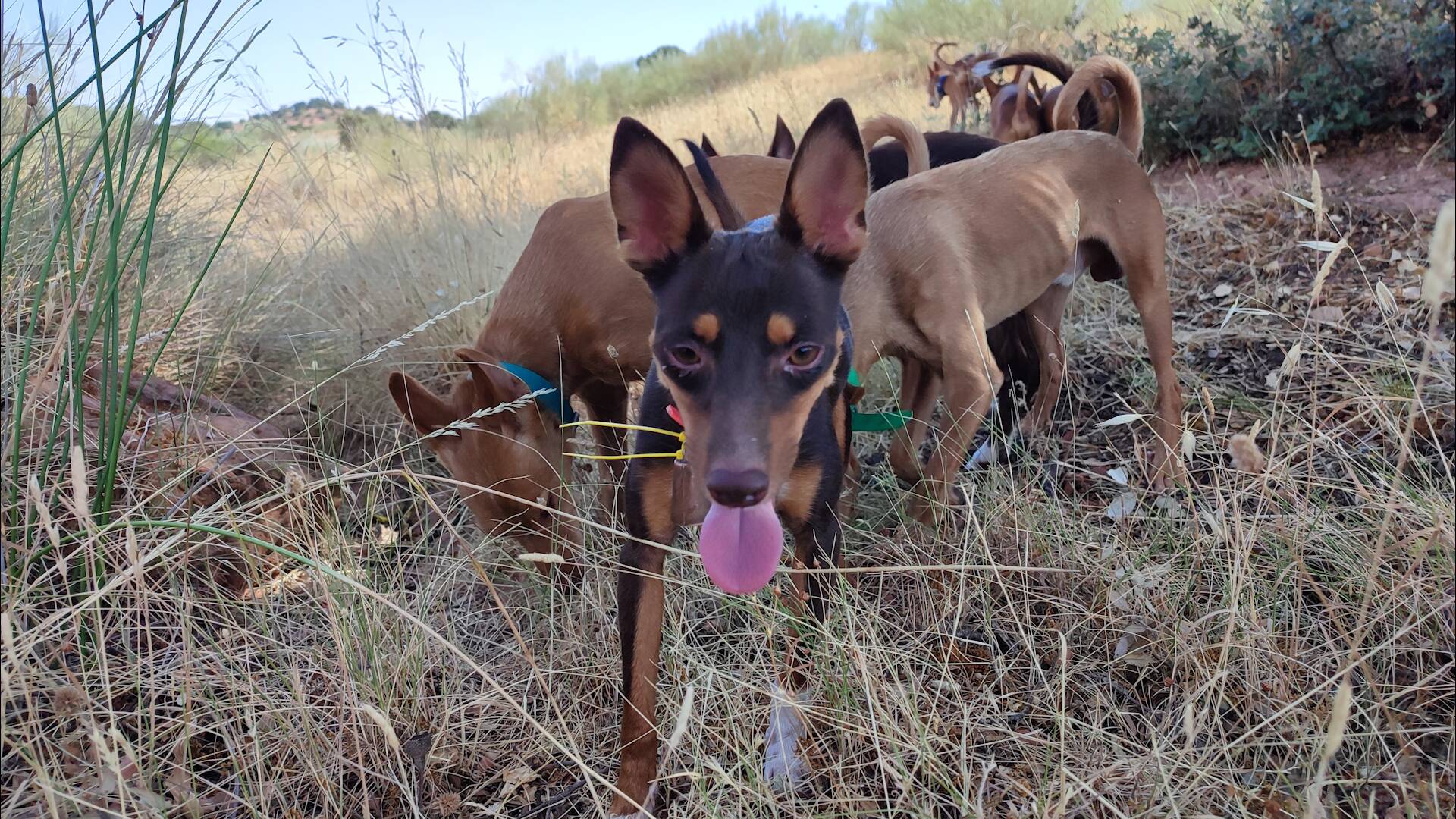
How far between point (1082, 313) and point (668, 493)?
3.76 m

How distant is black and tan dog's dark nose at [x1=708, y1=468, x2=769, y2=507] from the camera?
76.2 inches

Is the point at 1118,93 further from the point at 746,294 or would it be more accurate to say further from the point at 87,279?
the point at 87,279

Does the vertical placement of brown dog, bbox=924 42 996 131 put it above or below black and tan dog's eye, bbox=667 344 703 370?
above

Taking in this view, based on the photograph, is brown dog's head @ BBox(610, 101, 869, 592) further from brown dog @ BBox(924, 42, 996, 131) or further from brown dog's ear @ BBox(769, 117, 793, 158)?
brown dog @ BBox(924, 42, 996, 131)

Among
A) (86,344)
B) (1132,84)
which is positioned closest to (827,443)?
(86,344)

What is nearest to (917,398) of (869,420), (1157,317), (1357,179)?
(1157,317)

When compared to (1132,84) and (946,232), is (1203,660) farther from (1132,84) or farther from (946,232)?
(1132,84)

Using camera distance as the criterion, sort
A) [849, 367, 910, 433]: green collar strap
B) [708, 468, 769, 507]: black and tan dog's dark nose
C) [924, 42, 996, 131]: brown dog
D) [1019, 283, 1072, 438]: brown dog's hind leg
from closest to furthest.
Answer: [708, 468, 769, 507]: black and tan dog's dark nose < [849, 367, 910, 433]: green collar strap < [1019, 283, 1072, 438]: brown dog's hind leg < [924, 42, 996, 131]: brown dog

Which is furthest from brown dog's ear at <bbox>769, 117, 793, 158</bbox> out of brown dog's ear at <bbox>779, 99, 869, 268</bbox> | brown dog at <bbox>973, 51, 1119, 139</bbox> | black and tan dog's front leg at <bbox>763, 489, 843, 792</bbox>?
black and tan dog's front leg at <bbox>763, 489, 843, 792</bbox>

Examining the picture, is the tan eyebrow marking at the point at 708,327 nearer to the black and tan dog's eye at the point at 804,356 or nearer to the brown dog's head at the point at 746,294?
the brown dog's head at the point at 746,294

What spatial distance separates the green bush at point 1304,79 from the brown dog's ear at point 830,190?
14.1 ft

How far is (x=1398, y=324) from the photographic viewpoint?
423 centimetres

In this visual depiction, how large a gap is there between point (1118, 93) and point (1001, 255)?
1099 mm

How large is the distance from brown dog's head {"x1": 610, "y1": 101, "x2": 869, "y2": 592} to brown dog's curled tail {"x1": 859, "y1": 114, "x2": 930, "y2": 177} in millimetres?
1760
